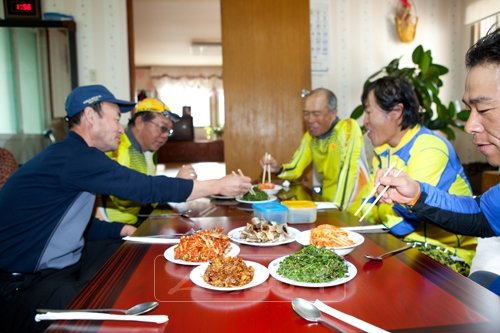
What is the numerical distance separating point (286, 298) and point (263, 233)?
0.44m

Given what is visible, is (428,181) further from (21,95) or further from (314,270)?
(21,95)

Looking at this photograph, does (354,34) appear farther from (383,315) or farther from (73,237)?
(383,315)

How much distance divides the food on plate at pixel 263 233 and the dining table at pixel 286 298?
60mm

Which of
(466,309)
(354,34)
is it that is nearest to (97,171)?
(466,309)

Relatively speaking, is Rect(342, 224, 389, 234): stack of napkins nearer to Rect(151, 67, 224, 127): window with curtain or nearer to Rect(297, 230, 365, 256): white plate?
Rect(297, 230, 365, 256): white plate

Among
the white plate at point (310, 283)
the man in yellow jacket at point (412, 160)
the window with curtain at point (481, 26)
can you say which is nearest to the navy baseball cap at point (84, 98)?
the white plate at point (310, 283)

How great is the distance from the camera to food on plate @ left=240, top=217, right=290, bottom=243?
1.34 metres

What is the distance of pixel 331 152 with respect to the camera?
123 inches

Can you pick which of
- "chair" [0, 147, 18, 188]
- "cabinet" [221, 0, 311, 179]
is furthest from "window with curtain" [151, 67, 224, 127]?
"chair" [0, 147, 18, 188]

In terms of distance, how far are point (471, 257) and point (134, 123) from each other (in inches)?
84.5

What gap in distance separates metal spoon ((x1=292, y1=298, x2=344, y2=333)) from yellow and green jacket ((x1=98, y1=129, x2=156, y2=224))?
179cm

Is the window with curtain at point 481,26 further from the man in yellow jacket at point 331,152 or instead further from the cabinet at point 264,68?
the man in yellow jacket at point 331,152

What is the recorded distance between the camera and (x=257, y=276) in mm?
1029

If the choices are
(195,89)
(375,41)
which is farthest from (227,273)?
(195,89)
